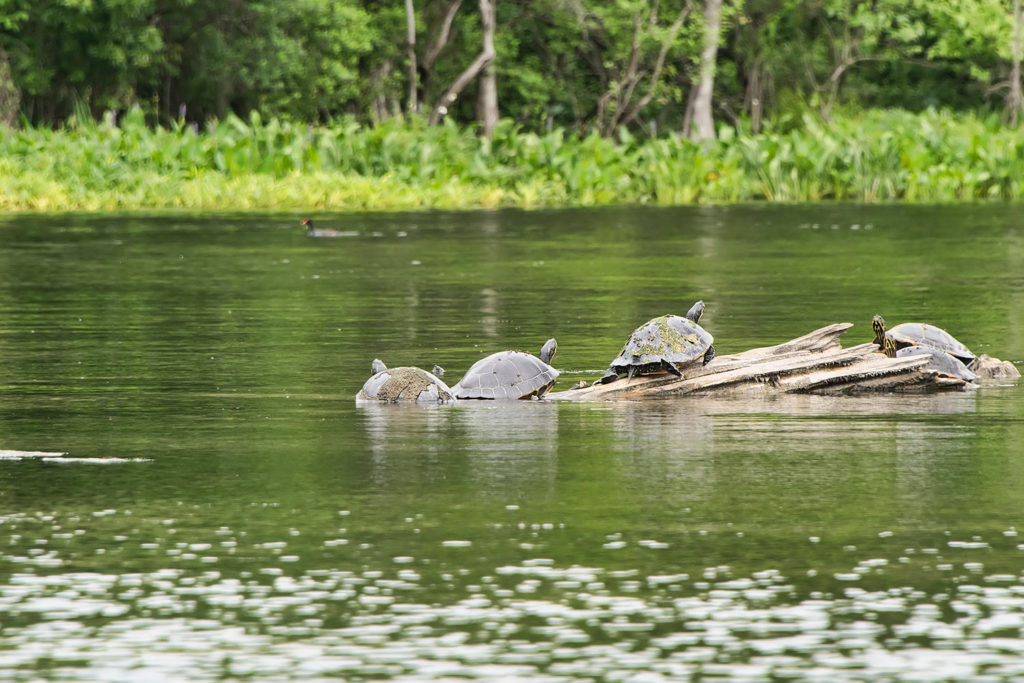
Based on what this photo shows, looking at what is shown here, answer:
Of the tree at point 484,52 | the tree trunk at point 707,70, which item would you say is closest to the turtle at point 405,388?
the tree at point 484,52

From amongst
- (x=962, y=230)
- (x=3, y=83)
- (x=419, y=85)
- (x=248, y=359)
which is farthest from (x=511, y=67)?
(x=248, y=359)

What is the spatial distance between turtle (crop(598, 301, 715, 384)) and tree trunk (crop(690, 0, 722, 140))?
4027cm

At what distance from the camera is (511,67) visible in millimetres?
57531

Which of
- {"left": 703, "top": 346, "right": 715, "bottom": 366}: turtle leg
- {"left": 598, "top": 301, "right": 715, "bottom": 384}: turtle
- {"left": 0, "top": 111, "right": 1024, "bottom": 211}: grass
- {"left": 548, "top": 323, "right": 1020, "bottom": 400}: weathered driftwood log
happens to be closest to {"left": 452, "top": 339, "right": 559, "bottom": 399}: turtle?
{"left": 548, "top": 323, "right": 1020, "bottom": 400}: weathered driftwood log

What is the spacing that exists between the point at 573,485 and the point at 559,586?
200 centimetres

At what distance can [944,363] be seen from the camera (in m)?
12.8

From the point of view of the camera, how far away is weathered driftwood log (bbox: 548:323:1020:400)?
1223cm

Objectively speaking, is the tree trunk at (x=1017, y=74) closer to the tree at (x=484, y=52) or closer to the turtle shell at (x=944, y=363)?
the tree at (x=484, y=52)

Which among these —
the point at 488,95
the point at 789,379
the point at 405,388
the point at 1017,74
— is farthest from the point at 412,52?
the point at 405,388

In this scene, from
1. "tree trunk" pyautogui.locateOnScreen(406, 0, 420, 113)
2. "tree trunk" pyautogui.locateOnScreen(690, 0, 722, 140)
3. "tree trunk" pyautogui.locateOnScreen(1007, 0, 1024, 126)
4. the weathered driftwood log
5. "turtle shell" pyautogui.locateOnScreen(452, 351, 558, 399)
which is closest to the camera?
"turtle shell" pyautogui.locateOnScreen(452, 351, 558, 399)

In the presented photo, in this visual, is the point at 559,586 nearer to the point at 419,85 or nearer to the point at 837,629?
the point at 837,629

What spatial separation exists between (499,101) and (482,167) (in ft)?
65.2

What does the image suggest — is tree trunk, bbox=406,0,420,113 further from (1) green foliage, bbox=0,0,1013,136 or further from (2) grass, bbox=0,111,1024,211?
(2) grass, bbox=0,111,1024,211

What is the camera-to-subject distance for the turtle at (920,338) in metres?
13.0
